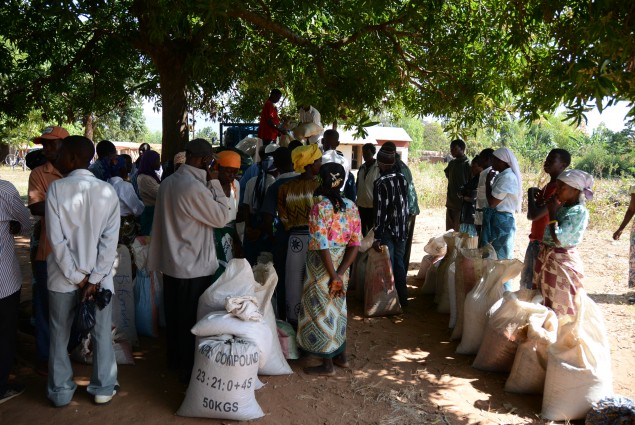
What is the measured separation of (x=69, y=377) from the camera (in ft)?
12.1

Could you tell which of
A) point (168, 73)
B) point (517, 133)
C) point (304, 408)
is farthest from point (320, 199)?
point (517, 133)

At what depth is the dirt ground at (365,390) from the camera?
12.0ft

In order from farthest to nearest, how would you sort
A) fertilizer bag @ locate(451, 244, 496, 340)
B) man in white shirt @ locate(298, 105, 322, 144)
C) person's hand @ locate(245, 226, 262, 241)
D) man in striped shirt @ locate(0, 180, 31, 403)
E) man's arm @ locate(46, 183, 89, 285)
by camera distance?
man in white shirt @ locate(298, 105, 322, 144) < person's hand @ locate(245, 226, 262, 241) < fertilizer bag @ locate(451, 244, 496, 340) < man in striped shirt @ locate(0, 180, 31, 403) < man's arm @ locate(46, 183, 89, 285)

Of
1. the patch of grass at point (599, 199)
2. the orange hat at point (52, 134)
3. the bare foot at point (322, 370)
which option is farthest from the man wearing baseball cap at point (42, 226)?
the patch of grass at point (599, 199)

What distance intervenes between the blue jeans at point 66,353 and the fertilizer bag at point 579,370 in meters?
3.07

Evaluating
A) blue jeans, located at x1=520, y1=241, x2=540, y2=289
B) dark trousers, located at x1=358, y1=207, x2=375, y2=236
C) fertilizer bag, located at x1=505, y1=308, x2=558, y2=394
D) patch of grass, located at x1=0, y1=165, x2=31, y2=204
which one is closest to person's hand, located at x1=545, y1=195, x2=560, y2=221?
blue jeans, located at x1=520, y1=241, x2=540, y2=289

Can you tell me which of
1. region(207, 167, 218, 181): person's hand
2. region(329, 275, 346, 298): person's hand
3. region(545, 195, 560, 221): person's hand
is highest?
region(207, 167, 218, 181): person's hand

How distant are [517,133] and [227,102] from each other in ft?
133

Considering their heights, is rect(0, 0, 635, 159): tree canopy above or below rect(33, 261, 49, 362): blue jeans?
above

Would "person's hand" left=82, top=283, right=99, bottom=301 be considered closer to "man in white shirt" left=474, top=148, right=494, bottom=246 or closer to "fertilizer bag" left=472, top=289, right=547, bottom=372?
"fertilizer bag" left=472, top=289, right=547, bottom=372

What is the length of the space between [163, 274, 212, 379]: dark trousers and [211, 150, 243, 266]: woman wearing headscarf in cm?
47

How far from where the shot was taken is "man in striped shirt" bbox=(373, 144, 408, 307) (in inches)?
226

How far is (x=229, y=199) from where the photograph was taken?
4.22 metres

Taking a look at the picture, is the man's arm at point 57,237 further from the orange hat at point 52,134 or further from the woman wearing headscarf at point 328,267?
the woman wearing headscarf at point 328,267
